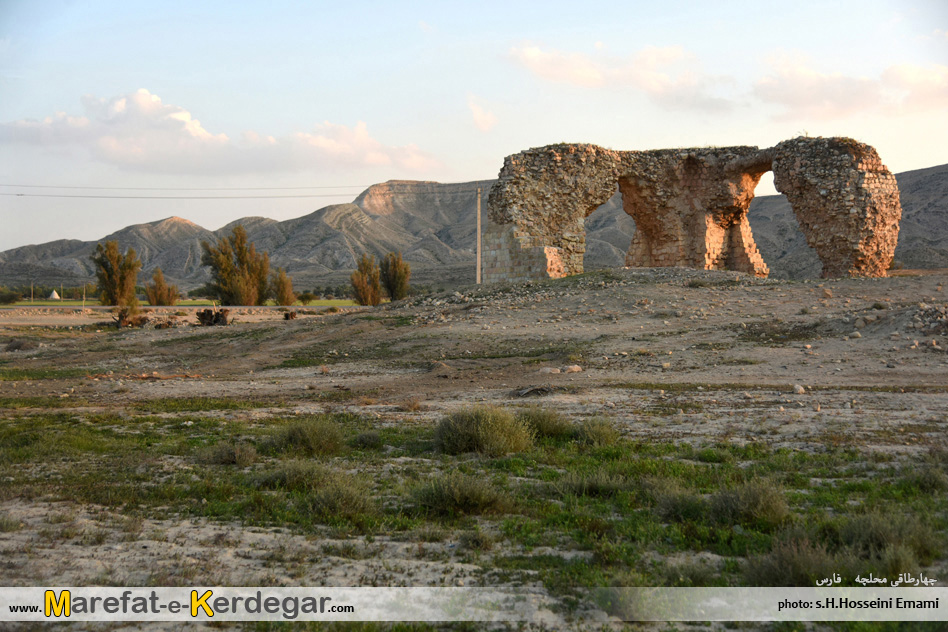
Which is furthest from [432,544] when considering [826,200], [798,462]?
[826,200]

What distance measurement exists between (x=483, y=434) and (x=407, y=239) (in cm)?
10831

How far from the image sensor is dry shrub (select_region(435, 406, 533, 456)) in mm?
6281

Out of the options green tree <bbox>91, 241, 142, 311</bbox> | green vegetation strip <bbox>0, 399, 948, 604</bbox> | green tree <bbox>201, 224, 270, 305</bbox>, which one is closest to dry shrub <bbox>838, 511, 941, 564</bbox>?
green vegetation strip <bbox>0, 399, 948, 604</bbox>

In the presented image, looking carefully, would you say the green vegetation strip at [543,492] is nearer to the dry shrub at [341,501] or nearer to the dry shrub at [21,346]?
the dry shrub at [341,501]

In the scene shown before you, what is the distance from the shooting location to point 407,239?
113062 mm

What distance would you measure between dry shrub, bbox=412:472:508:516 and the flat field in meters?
0.02

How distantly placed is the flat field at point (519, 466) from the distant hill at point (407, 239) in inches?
1574

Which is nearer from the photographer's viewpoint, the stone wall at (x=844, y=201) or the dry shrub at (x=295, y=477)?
the dry shrub at (x=295, y=477)

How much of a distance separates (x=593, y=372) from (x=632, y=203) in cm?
1472

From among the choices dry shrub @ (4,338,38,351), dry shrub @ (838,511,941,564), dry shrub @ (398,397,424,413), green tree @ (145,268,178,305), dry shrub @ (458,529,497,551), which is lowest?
dry shrub @ (4,338,38,351)

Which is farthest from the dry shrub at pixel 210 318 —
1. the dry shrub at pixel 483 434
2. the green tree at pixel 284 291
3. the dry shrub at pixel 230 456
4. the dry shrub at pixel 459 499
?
the dry shrub at pixel 459 499

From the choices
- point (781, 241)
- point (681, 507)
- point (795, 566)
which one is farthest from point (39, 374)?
point (781, 241)

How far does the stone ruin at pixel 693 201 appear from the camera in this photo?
20438mm

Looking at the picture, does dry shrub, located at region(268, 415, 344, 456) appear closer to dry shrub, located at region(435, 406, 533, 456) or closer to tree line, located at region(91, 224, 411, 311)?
dry shrub, located at region(435, 406, 533, 456)
